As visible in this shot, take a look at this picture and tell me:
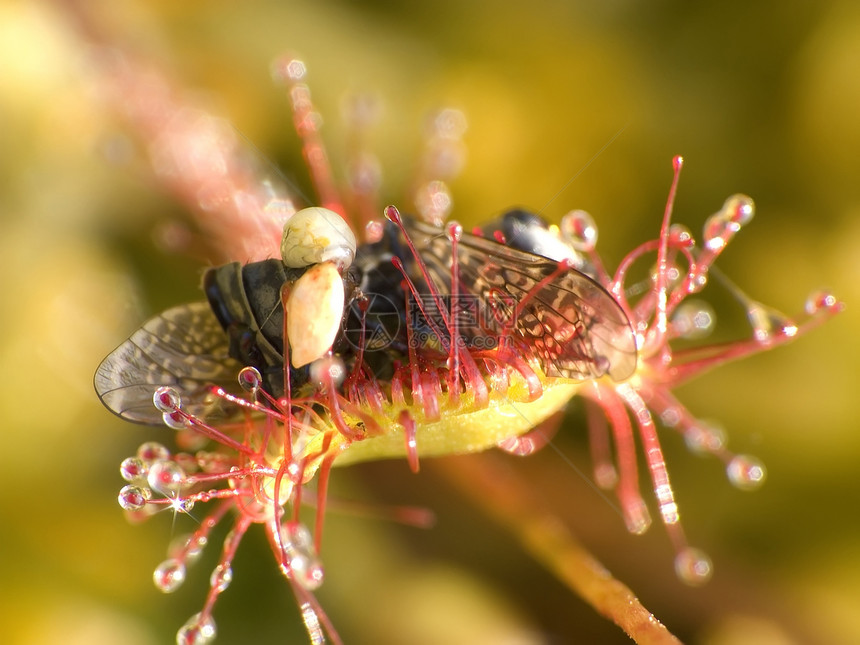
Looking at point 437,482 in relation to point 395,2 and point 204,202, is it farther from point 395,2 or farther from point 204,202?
point 395,2

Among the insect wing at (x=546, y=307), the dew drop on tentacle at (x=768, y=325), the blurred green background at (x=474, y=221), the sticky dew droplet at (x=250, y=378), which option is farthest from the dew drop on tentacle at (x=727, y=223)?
the sticky dew droplet at (x=250, y=378)

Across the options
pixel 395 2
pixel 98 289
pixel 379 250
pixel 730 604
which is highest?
pixel 395 2

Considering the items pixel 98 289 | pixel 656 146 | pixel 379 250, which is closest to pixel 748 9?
pixel 656 146

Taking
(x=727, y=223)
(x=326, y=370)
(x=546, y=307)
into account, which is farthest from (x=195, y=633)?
(x=727, y=223)

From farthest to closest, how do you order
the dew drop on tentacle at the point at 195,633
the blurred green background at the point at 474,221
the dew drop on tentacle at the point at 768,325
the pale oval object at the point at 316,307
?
the blurred green background at the point at 474,221, the dew drop on tentacle at the point at 768,325, the dew drop on tentacle at the point at 195,633, the pale oval object at the point at 316,307

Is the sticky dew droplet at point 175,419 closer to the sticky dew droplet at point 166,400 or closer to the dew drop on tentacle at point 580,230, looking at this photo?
the sticky dew droplet at point 166,400

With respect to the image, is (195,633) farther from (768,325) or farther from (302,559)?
(768,325)
